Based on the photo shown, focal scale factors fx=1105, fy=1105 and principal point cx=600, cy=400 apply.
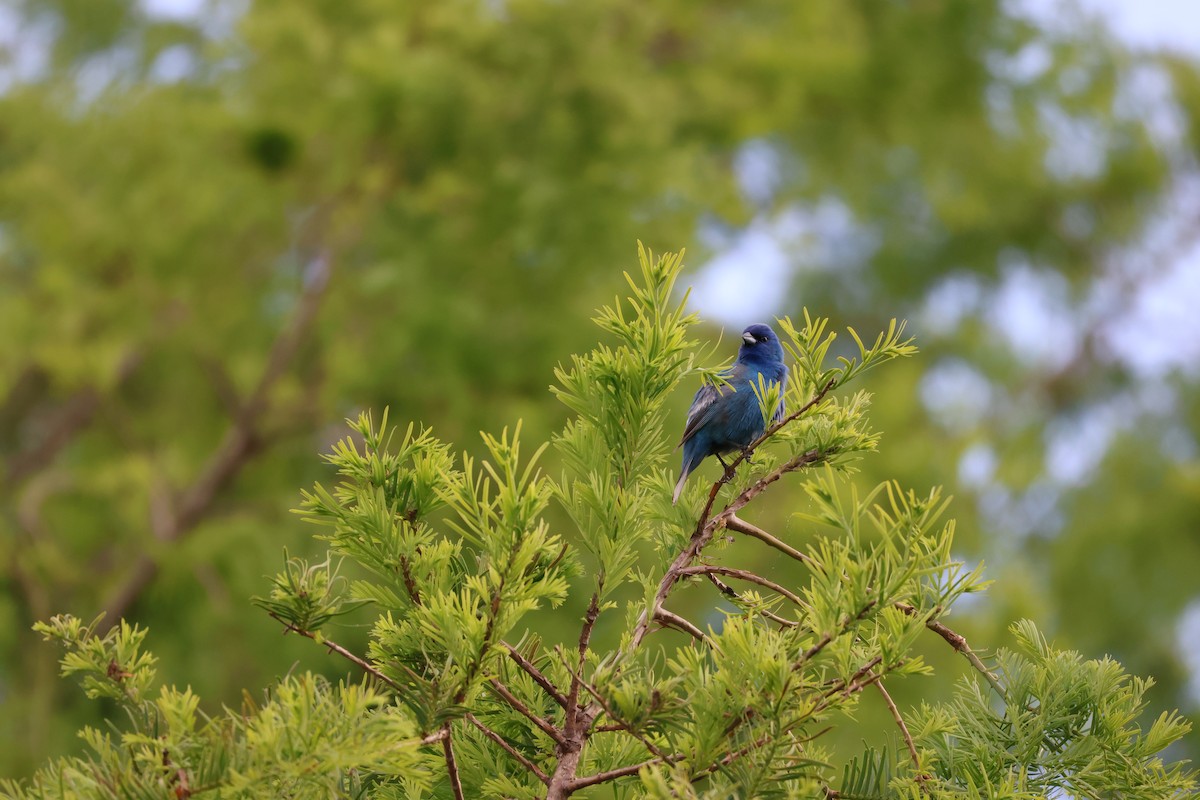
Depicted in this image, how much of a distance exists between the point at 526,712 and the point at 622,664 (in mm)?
163

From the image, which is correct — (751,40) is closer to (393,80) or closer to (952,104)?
(952,104)

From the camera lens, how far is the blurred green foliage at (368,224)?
6043 mm

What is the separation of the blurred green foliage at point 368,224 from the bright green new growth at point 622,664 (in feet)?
11.8

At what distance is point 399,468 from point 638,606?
1.61 ft

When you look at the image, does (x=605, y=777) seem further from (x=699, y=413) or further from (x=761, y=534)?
(x=699, y=413)

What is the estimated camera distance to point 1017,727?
5.92 ft

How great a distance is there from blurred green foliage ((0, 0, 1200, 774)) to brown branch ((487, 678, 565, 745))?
3660mm

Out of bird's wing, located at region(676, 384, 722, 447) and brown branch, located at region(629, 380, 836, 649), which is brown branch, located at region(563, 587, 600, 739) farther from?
bird's wing, located at region(676, 384, 722, 447)

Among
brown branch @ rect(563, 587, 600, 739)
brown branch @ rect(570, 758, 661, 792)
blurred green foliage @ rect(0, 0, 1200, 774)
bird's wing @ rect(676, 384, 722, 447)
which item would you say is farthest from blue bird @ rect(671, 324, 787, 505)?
blurred green foliage @ rect(0, 0, 1200, 774)

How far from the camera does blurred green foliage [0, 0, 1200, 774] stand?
6.04 meters

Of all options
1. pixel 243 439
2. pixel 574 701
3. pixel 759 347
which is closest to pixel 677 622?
pixel 574 701

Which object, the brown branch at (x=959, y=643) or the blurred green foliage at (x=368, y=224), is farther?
the blurred green foliage at (x=368, y=224)

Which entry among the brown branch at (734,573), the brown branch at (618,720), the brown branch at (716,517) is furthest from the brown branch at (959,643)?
the brown branch at (618,720)

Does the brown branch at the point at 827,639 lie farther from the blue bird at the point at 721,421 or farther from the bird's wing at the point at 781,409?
the blue bird at the point at 721,421
